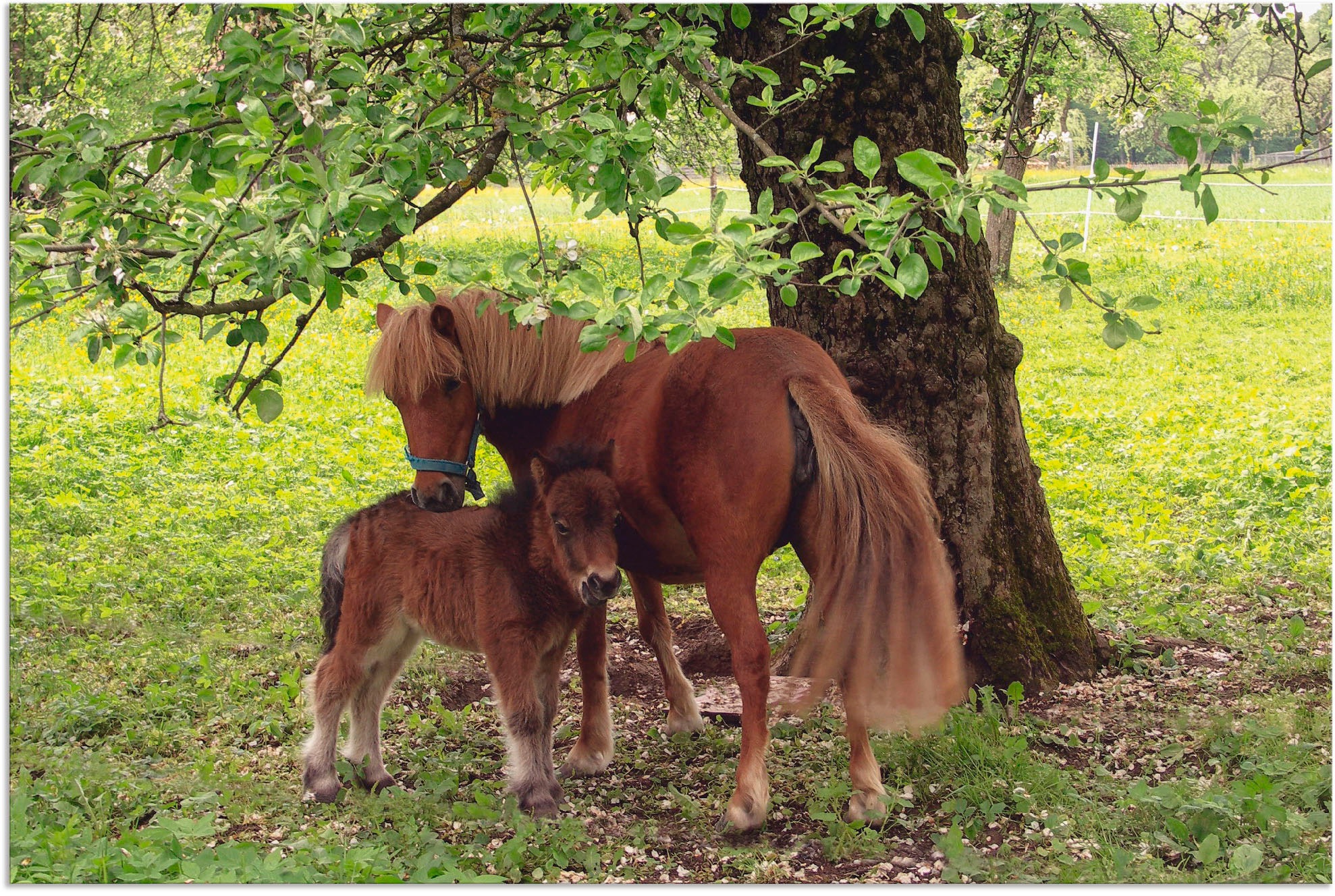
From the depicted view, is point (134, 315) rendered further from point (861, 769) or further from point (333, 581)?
point (861, 769)

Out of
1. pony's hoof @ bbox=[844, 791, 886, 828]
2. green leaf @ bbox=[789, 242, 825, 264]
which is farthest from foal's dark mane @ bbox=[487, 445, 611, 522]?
pony's hoof @ bbox=[844, 791, 886, 828]

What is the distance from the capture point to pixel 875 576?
3932mm

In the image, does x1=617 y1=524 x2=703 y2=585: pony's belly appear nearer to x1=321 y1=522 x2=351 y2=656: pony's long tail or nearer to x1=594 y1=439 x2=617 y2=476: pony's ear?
x1=594 y1=439 x2=617 y2=476: pony's ear

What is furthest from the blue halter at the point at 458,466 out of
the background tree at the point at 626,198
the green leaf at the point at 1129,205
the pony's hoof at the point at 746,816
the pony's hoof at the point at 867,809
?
the green leaf at the point at 1129,205

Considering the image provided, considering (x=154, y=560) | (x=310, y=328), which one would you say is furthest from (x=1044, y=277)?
(x=310, y=328)

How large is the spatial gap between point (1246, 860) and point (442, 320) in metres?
3.50

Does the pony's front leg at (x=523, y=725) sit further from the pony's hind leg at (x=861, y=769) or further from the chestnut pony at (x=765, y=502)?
the pony's hind leg at (x=861, y=769)

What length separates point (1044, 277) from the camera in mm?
3482

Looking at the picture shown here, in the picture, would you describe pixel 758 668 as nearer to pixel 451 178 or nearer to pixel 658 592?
pixel 658 592

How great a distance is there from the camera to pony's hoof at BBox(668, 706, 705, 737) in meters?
5.12

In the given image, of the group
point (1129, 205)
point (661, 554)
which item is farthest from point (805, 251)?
point (661, 554)

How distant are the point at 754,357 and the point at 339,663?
2113 millimetres

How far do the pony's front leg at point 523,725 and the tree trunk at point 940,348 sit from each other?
6.63 ft

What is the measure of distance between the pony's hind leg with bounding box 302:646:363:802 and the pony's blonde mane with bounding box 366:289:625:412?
1147 mm
